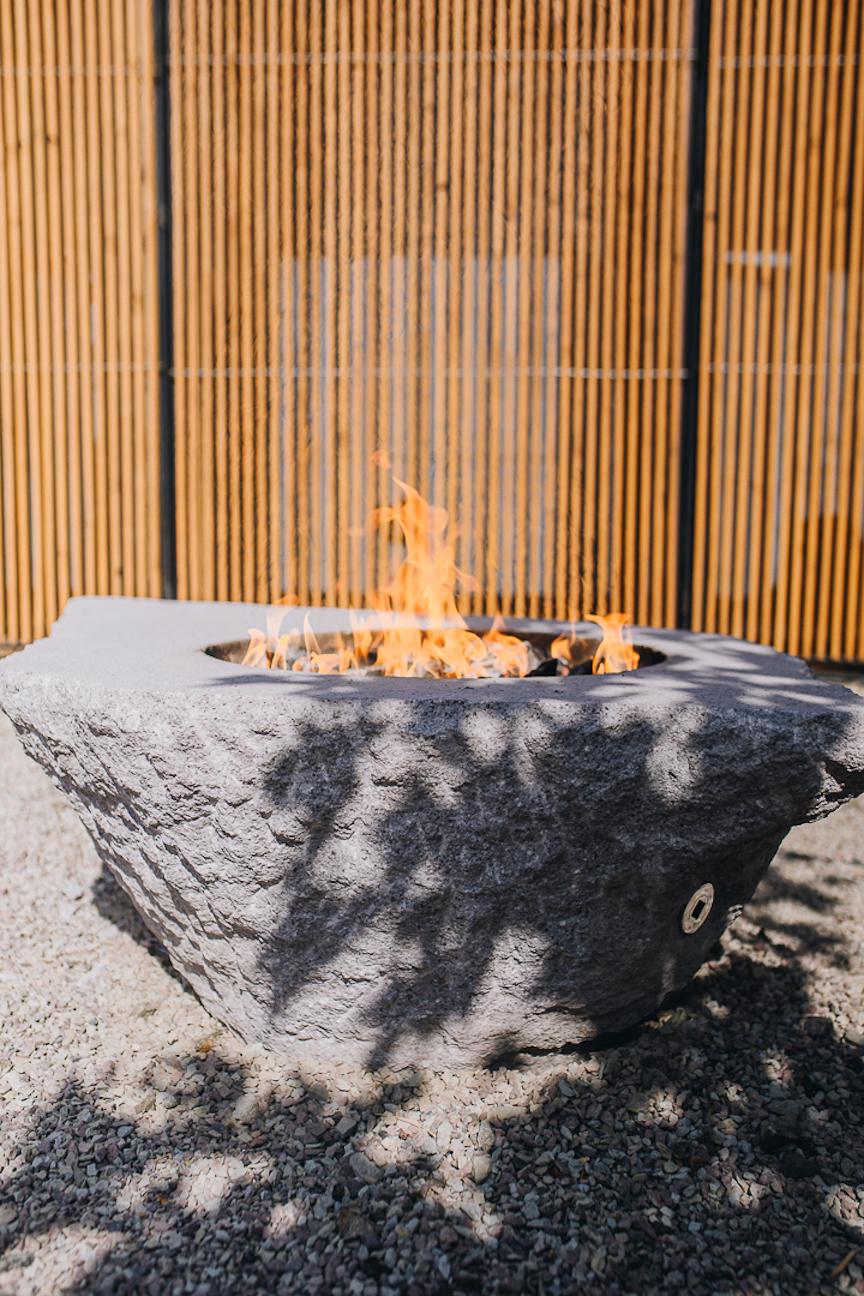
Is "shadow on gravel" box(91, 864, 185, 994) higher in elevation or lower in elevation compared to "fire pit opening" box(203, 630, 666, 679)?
lower

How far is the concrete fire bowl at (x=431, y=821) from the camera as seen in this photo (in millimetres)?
2289

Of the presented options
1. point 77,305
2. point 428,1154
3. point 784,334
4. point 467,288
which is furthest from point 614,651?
point 77,305

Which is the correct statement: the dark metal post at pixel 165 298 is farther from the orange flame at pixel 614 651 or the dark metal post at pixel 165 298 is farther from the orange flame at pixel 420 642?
the orange flame at pixel 614 651

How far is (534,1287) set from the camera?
6.59 feet

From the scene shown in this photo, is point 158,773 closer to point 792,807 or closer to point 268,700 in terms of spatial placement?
point 268,700

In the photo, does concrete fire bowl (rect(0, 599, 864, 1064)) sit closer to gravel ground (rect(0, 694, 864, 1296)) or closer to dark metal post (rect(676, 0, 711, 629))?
gravel ground (rect(0, 694, 864, 1296))

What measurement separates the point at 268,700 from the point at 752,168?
4.95 metres

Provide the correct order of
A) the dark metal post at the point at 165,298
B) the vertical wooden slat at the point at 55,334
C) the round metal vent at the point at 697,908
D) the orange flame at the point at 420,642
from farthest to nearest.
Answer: the vertical wooden slat at the point at 55,334
the dark metal post at the point at 165,298
the orange flame at the point at 420,642
the round metal vent at the point at 697,908

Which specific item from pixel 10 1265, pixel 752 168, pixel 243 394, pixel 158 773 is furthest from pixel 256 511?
pixel 10 1265

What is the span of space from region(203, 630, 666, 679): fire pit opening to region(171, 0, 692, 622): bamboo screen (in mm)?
2708

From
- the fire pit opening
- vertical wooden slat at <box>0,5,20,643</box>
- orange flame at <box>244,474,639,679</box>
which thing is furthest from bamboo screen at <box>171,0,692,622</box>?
the fire pit opening

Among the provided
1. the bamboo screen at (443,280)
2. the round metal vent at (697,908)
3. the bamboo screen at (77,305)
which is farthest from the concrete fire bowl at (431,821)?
the bamboo screen at (77,305)

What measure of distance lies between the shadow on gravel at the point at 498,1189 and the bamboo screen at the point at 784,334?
3.77 metres

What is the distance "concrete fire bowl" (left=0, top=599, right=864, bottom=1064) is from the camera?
2289 millimetres
